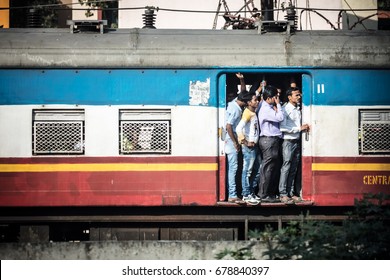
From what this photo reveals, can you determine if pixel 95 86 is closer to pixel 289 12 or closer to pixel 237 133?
pixel 237 133

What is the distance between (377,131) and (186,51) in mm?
3255

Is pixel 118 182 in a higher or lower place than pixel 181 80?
lower

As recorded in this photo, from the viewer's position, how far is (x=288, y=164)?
44.4ft

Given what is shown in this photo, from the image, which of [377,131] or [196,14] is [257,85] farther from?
[196,14]

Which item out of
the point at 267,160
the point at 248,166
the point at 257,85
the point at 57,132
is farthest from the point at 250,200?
the point at 57,132

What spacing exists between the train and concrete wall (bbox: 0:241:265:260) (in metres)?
1.06

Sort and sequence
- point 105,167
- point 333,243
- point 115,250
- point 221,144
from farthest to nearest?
point 221,144 → point 105,167 → point 115,250 → point 333,243

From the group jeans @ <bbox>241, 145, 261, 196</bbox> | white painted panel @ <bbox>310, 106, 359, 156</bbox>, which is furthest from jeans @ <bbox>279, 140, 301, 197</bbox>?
jeans @ <bbox>241, 145, 261, 196</bbox>

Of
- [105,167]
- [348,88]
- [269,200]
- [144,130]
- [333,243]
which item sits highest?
[348,88]

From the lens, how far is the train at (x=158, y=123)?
13.4m

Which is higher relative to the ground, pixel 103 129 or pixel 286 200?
pixel 103 129

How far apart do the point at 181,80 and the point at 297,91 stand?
183 centimetres
